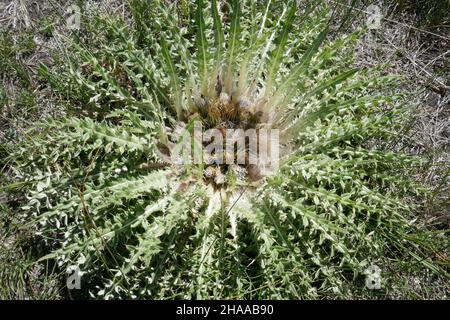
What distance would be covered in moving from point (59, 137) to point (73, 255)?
625 millimetres

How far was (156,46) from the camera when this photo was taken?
2715 millimetres

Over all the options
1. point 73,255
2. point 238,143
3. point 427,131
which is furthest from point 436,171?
point 73,255

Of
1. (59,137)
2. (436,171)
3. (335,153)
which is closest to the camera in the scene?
(59,137)

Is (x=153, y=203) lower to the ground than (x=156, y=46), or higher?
lower

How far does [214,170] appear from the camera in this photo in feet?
8.83

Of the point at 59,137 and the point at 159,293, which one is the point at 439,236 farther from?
the point at 59,137

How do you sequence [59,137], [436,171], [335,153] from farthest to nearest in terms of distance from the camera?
[436,171], [335,153], [59,137]

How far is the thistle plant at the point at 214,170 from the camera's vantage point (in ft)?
7.93

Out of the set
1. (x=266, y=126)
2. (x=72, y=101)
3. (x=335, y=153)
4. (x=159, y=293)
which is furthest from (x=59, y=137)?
(x=335, y=153)

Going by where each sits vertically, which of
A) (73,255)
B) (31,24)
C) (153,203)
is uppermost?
(31,24)

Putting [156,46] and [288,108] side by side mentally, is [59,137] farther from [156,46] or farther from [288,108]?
[288,108]

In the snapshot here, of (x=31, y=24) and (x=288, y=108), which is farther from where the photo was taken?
(x=31, y=24)

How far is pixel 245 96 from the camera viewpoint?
280 centimetres

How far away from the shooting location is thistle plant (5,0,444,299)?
95.2 inches
